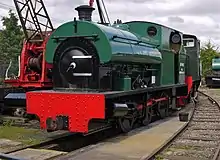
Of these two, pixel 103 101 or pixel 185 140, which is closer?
pixel 103 101

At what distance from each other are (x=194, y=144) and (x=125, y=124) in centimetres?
189

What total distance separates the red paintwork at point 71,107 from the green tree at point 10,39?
2815cm

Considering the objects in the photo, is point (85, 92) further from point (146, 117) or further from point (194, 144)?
point (146, 117)

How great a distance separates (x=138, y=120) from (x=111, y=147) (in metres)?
3.09

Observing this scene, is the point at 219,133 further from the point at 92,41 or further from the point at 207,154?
the point at 92,41

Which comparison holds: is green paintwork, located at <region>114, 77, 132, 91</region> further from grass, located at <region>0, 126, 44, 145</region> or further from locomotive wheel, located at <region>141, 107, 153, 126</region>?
grass, located at <region>0, 126, 44, 145</region>

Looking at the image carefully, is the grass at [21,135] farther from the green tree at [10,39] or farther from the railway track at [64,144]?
the green tree at [10,39]

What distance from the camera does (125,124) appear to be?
31.6 feet

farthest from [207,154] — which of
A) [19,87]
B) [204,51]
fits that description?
[204,51]

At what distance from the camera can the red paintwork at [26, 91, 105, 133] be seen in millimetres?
7750

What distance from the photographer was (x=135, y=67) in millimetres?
10250

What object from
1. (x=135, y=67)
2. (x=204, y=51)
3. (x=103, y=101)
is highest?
(x=204, y=51)

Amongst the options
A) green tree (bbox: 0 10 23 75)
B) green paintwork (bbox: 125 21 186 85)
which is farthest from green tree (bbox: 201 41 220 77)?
green paintwork (bbox: 125 21 186 85)

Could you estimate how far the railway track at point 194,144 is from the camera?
23.8ft
